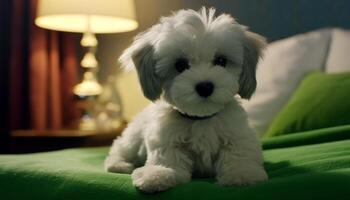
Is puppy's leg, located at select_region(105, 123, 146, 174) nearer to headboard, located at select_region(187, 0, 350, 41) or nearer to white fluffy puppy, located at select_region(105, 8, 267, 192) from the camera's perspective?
white fluffy puppy, located at select_region(105, 8, 267, 192)

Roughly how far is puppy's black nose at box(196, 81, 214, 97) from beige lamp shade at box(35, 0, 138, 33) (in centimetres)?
143

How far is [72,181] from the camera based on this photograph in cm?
104

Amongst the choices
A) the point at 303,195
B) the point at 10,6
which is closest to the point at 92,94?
the point at 10,6

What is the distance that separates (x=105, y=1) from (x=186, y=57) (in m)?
1.37

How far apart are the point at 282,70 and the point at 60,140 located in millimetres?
1138

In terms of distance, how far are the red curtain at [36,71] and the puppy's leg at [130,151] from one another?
4.97ft

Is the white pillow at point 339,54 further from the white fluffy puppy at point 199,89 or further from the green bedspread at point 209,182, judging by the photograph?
the white fluffy puppy at point 199,89

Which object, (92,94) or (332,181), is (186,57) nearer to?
(332,181)

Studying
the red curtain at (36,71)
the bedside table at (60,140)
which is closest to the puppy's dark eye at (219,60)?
the bedside table at (60,140)

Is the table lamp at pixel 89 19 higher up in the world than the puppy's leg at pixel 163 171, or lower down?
higher up

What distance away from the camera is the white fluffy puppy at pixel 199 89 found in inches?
42.3

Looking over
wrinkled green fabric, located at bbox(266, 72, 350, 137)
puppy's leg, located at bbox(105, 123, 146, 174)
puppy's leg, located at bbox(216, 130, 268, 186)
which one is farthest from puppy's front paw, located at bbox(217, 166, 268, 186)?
wrinkled green fabric, located at bbox(266, 72, 350, 137)

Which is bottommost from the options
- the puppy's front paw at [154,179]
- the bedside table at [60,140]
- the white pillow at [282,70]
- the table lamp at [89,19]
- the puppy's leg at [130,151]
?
the bedside table at [60,140]

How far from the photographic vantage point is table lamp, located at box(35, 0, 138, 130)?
93.0 inches
